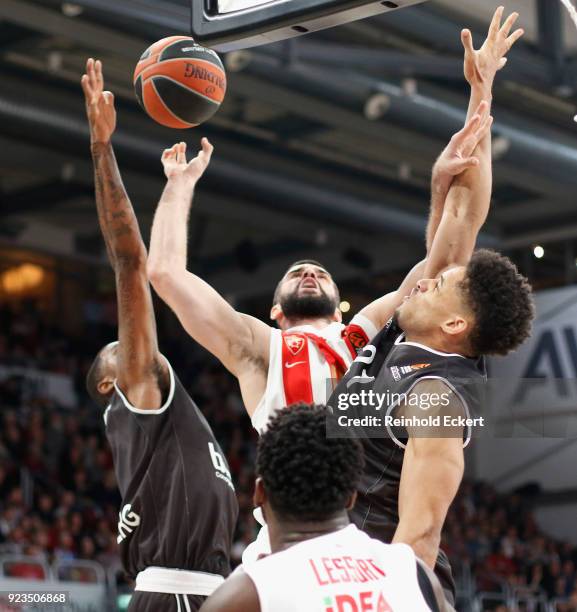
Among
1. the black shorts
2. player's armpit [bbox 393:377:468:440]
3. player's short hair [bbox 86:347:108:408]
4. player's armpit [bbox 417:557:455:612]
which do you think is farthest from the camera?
player's short hair [bbox 86:347:108:408]

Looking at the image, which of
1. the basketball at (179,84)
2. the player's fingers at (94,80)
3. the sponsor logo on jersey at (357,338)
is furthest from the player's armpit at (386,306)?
the player's fingers at (94,80)

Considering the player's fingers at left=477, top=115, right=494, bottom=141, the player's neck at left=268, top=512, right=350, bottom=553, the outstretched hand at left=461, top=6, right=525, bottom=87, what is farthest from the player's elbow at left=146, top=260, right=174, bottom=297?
the player's neck at left=268, top=512, right=350, bottom=553

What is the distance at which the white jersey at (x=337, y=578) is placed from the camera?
8.14 ft

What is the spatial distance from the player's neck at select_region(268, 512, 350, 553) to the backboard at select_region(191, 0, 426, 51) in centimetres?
167

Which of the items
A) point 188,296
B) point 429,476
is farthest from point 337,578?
point 188,296

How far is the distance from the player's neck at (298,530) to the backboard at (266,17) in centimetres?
167

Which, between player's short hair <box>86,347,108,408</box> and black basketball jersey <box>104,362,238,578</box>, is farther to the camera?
player's short hair <box>86,347,108,408</box>

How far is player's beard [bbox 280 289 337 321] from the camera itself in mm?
4625

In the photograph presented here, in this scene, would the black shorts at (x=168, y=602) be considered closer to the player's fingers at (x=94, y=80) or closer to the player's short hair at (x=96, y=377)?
the player's short hair at (x=96, y=377)

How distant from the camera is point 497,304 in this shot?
363 cm

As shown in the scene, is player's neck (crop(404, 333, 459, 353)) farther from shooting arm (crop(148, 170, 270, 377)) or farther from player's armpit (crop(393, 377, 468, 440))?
shooting arm (crop(148, 170, 270, 377))

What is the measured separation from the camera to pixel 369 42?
15.2 metres

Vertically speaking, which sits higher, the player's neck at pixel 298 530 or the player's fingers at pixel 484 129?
the player's fingers at pixel 484 129

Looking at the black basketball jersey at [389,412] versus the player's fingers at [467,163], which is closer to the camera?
→ the black basketball jersey at [389,412]
